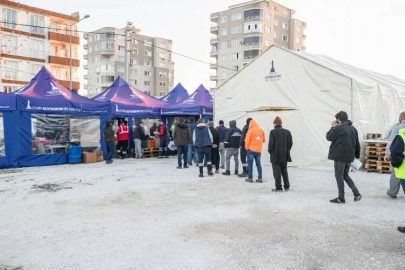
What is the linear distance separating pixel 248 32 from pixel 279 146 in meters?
54.8

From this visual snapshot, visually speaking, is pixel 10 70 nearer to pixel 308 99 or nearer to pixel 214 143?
pixel 214 143

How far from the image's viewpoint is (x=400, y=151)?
542 cm

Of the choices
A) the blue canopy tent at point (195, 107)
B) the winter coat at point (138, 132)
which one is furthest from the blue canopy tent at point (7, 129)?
the blue canopy tent at point (195, 107)

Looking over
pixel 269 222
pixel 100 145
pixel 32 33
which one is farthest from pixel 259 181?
pixel 32 33

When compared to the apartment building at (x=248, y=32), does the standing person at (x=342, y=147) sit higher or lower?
lower

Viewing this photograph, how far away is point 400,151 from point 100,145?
1310 cm

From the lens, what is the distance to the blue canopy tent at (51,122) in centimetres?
1324

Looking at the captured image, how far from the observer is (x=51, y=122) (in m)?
14.1

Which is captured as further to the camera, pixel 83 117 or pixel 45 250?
pixel 83 117

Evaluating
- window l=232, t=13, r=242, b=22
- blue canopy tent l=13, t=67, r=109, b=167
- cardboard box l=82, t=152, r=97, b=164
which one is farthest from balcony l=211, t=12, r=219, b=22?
cardboard box l=82, t=152, r=97, b=164

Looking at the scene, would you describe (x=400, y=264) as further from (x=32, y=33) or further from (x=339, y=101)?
(x=32, y=33)

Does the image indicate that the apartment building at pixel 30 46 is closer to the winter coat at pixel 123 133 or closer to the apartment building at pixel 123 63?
the apartment building at pixel 123 63

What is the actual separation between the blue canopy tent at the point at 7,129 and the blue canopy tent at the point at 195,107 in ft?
23.7

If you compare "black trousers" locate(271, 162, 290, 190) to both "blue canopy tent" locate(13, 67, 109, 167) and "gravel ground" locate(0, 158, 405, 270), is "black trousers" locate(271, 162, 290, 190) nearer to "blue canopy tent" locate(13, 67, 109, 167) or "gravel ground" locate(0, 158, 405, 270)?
"gravel ground" locate(0, 158, 405, 270)
